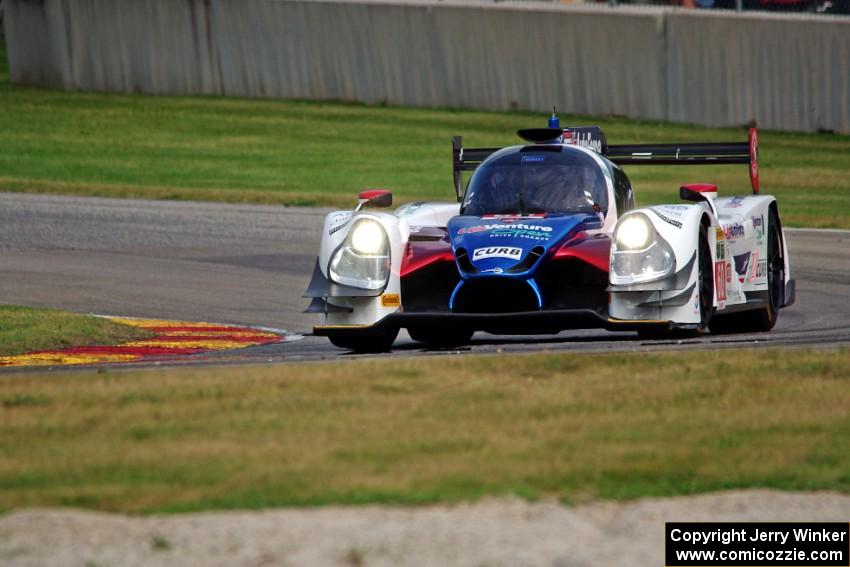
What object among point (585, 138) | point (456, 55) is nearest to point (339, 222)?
point (585, 138)

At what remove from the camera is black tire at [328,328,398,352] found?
10.3 meters

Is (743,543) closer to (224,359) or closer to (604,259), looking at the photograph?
(604,259)

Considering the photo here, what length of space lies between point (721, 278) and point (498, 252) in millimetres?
1645

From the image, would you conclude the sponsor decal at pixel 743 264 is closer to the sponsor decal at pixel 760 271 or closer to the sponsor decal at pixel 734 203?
the sponsor decal at pixel 760 271

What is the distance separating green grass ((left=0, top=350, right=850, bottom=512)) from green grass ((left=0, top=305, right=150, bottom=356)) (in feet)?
8.97

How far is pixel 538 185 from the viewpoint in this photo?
10.8 metres

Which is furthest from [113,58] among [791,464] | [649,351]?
[791,464]

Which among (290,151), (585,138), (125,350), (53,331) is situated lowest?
(125,350)

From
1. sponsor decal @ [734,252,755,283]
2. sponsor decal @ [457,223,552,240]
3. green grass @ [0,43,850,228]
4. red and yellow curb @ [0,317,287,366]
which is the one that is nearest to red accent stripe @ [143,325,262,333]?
red and yellow curb @ [0,317,287,366]

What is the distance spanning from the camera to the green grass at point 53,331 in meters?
11.3

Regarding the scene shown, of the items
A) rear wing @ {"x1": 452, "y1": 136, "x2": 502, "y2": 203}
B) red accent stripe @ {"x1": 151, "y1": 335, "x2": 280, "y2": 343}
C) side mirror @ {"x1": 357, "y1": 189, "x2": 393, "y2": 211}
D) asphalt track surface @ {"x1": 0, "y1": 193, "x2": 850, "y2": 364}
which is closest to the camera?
asphalt track surface @ {"x1": 0, "y1": 193, "x2": 850, "y2": 364}

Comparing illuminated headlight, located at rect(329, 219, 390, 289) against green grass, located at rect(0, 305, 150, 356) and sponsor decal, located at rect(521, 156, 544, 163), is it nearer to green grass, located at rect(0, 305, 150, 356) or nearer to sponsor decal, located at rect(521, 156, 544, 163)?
sponsor decal, located at rect(521, 156, 544, 163)

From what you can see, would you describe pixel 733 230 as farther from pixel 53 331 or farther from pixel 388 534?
pixel 388 534

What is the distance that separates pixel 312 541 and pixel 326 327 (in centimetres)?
499
